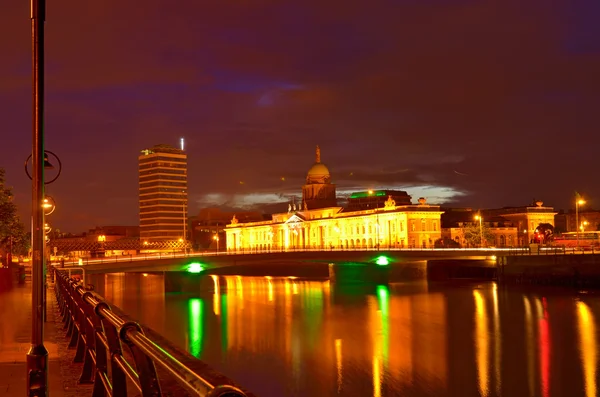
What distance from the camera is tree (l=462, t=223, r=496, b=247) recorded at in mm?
131688

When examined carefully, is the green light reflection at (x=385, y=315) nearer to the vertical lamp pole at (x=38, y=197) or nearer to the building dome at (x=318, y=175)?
the vertical lamp pole at (x=38, y=197)

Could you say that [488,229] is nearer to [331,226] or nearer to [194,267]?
[331,226]

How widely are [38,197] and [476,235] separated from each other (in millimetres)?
128867

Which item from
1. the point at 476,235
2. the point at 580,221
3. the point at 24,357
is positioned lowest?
the point at 24,357

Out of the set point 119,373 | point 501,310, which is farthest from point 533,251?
point 119,373

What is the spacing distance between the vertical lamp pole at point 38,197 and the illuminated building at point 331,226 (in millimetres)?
93973

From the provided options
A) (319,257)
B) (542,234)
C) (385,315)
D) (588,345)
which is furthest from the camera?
(542,234)

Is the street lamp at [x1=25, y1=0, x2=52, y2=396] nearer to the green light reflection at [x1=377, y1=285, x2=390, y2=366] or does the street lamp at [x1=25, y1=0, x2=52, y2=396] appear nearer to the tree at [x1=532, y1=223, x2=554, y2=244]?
the green light reflection at [x1=377, y1=285, x2=390, y2=366]

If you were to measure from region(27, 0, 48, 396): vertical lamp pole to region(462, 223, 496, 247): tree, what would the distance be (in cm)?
12627

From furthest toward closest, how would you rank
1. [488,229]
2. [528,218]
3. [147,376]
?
[528,218] < [488,229] < [147,376]

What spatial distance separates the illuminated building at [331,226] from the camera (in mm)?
135500

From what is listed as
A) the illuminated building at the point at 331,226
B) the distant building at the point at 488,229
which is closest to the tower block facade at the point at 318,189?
the illuminated building at the point at 331,226

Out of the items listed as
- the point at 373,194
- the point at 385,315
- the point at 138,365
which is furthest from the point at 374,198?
the point at 138,365

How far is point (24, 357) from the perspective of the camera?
14352 millimetres
